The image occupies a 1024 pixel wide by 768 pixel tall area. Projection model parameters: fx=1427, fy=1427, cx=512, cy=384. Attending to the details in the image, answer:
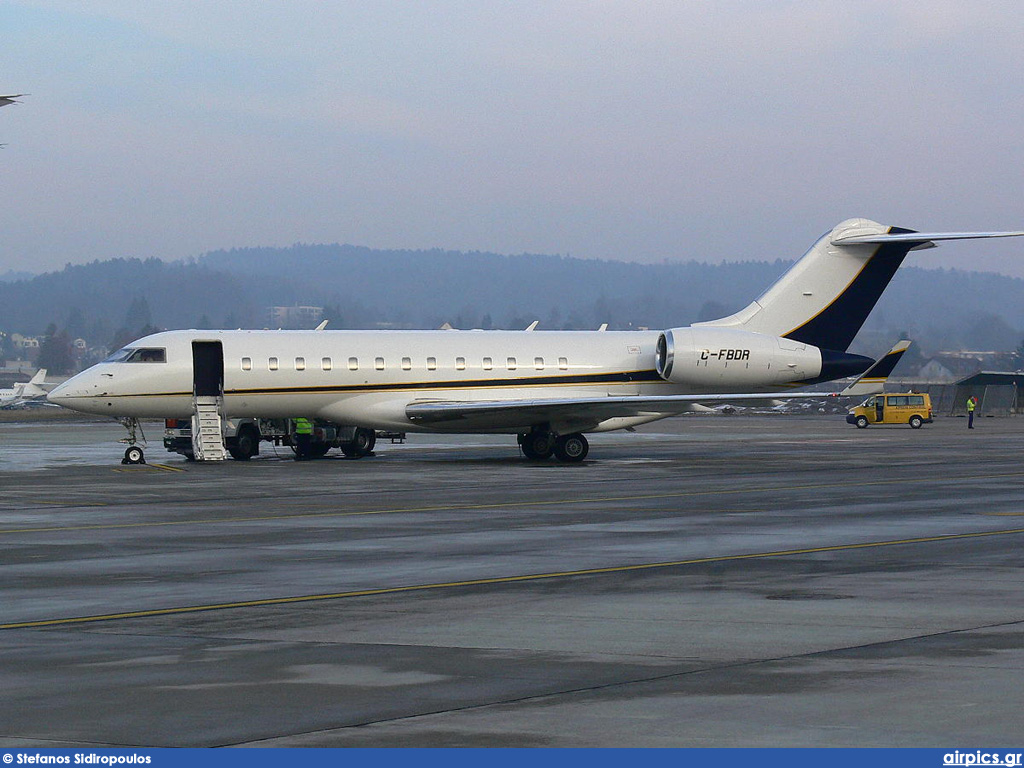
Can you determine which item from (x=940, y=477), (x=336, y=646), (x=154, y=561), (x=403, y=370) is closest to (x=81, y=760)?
(x=336, y=646)

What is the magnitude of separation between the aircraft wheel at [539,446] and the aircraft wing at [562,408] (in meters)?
0.48

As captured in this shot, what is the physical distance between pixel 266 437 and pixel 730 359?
13.4 meters

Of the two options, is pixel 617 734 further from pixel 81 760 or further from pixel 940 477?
pixel 940 477

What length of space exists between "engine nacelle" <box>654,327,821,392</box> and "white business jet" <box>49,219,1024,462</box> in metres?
0.04

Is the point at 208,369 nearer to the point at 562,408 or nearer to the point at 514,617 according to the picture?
the point at 562,408

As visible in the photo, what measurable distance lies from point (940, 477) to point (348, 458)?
17.3m

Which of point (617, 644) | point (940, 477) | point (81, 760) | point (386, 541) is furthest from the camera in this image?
point (940, 477)

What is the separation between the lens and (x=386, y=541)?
1852cm

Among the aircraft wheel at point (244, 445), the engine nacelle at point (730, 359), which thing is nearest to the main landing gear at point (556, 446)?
the engine nacelle at point (730, 359)

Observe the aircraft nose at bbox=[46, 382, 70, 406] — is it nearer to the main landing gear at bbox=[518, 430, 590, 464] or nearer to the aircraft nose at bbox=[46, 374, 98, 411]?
the aircraft nose at bbox=[46, 374, 98, 411]

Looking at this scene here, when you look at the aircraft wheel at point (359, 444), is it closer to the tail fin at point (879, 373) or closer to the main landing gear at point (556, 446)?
the main landing gear at point (556, 446)

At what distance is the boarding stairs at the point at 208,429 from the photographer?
37.7 meters

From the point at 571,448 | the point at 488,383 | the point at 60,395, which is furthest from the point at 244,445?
the point at 571,448

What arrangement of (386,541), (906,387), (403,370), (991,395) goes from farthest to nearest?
(906,387) → (991,395) → (403,370) → (386,541)
